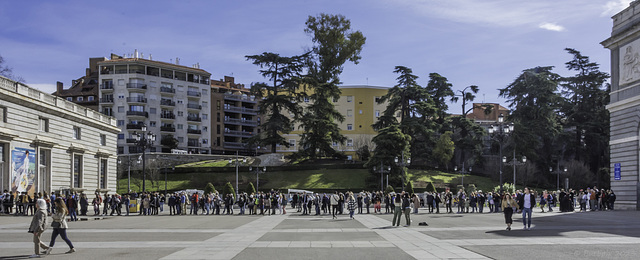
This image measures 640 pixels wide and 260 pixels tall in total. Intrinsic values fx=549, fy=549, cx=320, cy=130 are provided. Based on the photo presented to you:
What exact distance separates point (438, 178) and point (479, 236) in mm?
53186

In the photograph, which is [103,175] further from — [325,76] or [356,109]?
[356,109]

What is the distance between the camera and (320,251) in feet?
44.2

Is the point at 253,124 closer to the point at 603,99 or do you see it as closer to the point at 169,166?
the point at 169,166

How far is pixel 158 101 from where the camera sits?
91.4 m

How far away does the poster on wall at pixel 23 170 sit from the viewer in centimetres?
3409

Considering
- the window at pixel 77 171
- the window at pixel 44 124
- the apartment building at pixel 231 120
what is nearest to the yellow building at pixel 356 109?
the apartment building at pixel 231 120

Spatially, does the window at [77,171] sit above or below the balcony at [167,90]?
below

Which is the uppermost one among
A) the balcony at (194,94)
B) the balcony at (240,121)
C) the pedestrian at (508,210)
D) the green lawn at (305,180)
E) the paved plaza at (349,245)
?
the balcony at (194,94)

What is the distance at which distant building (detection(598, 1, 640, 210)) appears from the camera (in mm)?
35500

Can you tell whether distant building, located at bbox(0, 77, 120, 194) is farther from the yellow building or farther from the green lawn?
the yellow building

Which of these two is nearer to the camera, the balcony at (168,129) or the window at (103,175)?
the window at (103,175)

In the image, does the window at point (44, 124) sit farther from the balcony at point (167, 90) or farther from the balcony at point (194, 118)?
the balcony at point (194, 118)

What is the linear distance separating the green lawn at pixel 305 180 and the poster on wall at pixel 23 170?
31582 mm

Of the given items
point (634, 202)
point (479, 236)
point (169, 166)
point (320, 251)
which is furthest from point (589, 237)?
point (169, 166)
